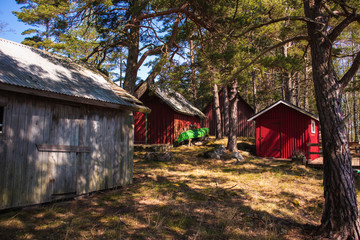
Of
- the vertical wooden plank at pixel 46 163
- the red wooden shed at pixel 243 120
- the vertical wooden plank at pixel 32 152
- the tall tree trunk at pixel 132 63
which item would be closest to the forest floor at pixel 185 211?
the vertical wooden plank at pixel 46 163

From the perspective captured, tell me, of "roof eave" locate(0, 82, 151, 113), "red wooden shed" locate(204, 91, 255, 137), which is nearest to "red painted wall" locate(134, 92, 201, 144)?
"red wooden shed" locate(204, 91, 255, 137)

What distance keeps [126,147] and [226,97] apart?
1622cm

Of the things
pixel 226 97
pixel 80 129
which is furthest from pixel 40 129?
pixel 226 97

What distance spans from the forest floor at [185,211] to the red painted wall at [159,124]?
32.9ft

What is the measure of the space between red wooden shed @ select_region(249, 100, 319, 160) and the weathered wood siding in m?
12.4

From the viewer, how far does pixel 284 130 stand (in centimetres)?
1686

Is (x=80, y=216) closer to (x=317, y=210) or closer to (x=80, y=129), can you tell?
(x=80, y=129)

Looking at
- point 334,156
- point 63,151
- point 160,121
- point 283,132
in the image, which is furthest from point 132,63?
point 283,132

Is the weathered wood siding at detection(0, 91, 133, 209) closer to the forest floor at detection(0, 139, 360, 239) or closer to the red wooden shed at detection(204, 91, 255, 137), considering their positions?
the forest floor at detection(0, 139, 360, 239)

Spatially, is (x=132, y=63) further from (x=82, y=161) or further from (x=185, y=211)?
(x=185, y=211)

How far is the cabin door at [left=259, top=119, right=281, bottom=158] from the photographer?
669 inches

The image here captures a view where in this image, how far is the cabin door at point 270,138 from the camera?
16984mm

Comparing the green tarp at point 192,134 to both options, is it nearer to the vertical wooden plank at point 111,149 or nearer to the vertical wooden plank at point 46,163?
the vertical wooden plank at point 111,149

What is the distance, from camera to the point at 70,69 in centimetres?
835
